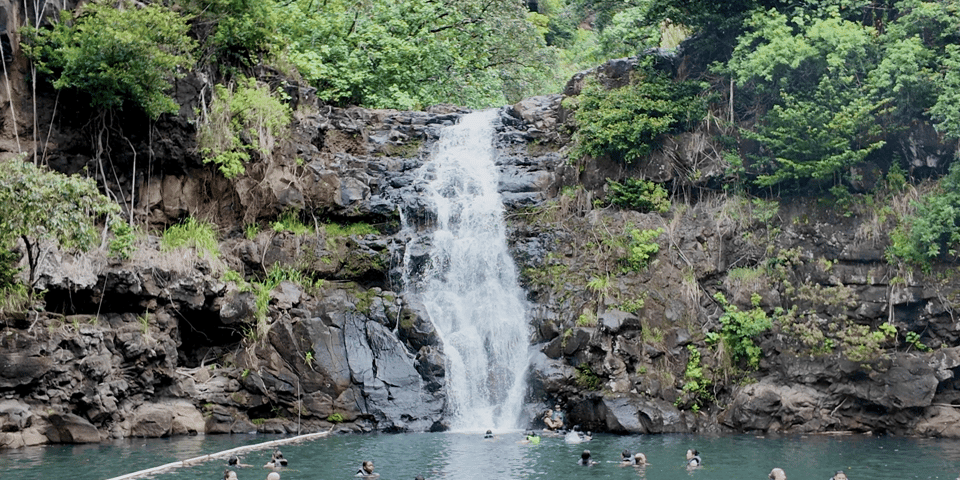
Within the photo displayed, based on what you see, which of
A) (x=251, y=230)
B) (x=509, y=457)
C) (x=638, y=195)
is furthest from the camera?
(x=638, y=195)

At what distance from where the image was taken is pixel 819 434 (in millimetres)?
20672

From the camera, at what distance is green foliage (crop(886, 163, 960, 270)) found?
21.5 metres

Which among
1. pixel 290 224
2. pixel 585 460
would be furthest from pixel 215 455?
pixel 290 224

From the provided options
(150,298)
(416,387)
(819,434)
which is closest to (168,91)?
(150,298)

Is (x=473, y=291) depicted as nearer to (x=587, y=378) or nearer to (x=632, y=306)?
(x=587, y=378)

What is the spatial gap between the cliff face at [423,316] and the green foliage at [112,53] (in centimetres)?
132

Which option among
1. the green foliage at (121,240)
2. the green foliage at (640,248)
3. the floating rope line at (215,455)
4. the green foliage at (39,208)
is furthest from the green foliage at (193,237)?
the green foliage at (640,248)

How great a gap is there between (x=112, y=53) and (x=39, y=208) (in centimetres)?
568

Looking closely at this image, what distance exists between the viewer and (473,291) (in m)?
23.8

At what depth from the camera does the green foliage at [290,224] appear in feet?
80.6

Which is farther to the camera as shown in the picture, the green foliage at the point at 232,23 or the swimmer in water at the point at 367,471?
the green foliage at the point at 232,23

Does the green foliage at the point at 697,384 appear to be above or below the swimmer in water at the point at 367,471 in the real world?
above

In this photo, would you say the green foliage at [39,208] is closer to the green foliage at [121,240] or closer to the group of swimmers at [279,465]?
the green foliage at [121,240]

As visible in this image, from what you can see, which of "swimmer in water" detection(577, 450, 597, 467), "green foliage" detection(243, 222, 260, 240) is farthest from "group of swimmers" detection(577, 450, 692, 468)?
"green foliage" detection(243, 222, 260, 240)
